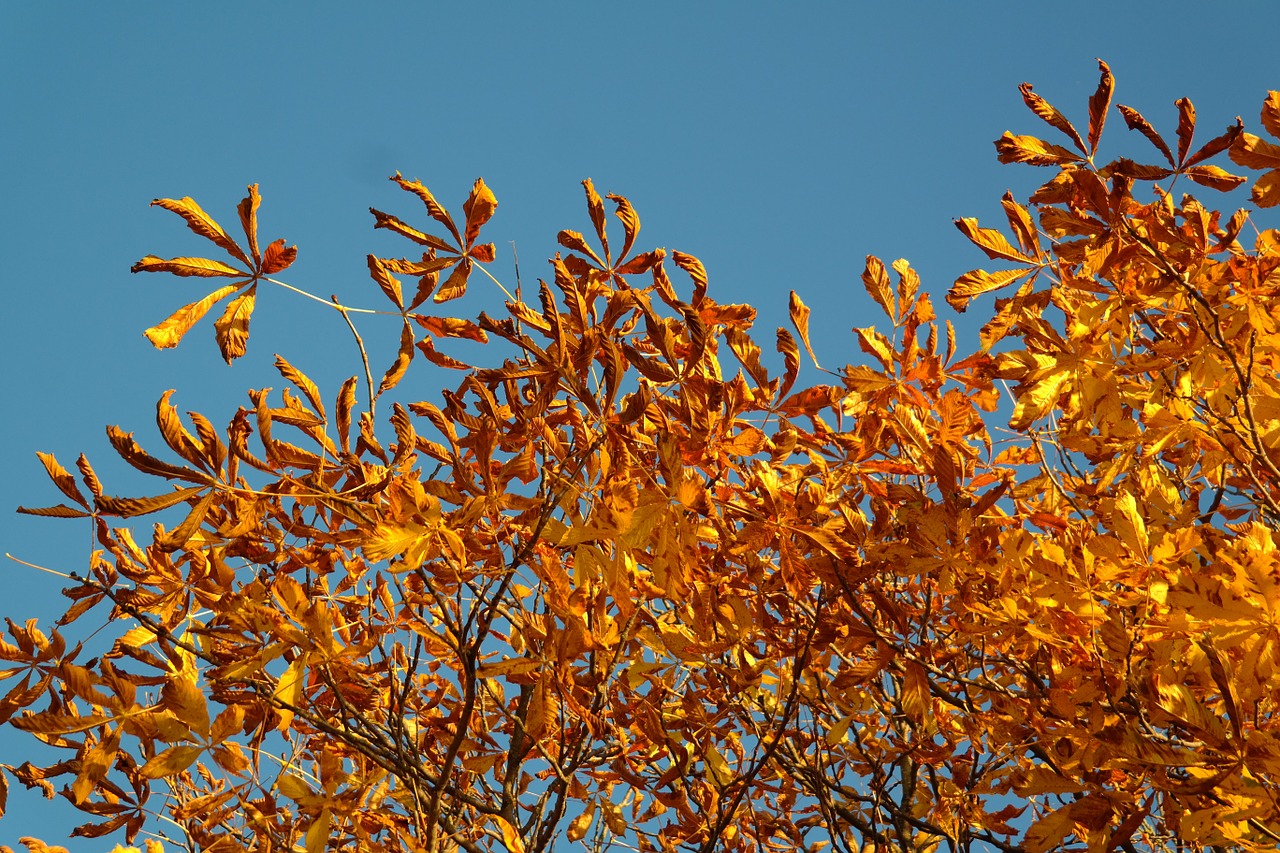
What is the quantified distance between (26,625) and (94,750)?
14.5 inches

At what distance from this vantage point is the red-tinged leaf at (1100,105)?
171 centimetres

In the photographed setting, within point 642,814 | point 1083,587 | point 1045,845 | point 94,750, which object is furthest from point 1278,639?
point 642,814

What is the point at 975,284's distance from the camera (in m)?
1.96

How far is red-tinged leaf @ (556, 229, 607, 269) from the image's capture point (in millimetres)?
1830

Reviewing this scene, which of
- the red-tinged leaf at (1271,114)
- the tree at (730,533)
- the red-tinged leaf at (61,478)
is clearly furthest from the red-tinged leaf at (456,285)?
the red-tinged leaf at (1271,114)

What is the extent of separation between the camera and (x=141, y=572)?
6.21 feet

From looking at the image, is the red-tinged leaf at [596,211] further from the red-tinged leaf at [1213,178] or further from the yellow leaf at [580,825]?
the yellow leaf at [580,825]

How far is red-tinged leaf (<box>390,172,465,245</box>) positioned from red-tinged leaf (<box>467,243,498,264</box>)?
22 mm

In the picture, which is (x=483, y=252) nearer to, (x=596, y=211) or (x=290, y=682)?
(x=596, y=211)

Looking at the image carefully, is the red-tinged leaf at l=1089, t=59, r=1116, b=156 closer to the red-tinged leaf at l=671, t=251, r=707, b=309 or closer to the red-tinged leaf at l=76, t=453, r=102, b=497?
the red-tinged leaf at l=671, t=251, r=707, b=309

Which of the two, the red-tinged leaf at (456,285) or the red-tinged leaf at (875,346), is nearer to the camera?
the red-tinged leaf at (456,285)

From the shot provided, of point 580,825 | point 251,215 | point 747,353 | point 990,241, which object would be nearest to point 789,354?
point 747,353

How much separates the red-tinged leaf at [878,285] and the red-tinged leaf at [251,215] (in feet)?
3.73

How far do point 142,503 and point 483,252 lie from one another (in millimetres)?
670
